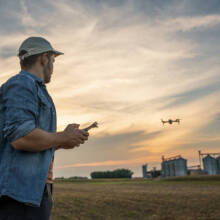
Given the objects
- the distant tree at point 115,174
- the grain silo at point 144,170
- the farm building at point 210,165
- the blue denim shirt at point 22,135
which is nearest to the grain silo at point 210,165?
the farm building at point 210,165

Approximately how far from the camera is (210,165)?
2112 inches

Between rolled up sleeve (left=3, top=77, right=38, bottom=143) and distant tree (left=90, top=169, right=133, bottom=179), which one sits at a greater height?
distant tree (left=90, top=169, right=133, bottom=179)

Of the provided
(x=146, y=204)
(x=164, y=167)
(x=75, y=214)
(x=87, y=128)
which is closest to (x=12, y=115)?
(x=87, y=128)

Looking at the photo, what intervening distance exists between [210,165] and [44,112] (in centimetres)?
5470

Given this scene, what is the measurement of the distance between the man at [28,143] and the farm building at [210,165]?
5388cm

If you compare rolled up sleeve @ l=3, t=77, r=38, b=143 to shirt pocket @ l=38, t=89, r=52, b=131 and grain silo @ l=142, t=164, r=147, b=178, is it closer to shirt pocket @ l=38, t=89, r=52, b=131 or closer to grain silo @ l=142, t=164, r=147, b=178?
shirt pocket @ l=38, t=89, r=52, b=131

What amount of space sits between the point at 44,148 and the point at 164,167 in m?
62.4

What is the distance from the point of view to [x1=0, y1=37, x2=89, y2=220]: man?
246cm

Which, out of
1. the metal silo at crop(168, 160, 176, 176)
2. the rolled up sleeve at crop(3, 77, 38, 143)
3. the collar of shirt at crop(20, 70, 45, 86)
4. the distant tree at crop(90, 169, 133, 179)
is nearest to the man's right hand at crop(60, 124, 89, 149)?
the rolled up sleeve at crop(3, 77, 38, 143)

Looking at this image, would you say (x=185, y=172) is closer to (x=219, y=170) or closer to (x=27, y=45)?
(x=219, y=170)

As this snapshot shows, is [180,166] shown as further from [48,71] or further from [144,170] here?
[48,71]

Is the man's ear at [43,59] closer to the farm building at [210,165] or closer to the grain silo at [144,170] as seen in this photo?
the farm building at [210,165]

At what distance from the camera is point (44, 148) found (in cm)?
263

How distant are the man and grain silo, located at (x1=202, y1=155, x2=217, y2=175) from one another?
177 feet
